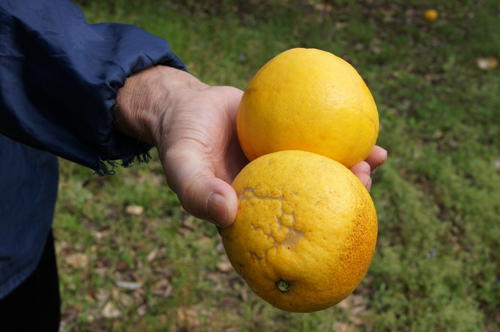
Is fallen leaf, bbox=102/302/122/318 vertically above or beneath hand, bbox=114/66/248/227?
beneath

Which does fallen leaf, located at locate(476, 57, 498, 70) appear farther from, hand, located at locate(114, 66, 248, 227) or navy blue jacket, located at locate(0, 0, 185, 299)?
navy blue jacket, located at locate(0, 0, 185, 299)

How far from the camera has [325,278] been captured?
4.59ft

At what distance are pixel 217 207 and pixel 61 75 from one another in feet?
3.28

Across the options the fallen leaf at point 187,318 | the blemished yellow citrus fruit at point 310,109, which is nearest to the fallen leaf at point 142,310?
the fallen leaf at point 187,318

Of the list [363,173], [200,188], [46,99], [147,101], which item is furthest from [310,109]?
[46,99]

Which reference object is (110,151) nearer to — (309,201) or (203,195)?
(203,195)

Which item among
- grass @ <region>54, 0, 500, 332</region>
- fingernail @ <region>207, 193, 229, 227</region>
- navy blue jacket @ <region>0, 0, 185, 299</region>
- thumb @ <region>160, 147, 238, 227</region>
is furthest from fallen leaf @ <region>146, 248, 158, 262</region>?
fingernail @ <region>207, 193, 229, 227</region>

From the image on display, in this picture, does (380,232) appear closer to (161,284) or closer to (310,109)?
(161,284)

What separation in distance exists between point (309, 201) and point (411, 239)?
2780 mm

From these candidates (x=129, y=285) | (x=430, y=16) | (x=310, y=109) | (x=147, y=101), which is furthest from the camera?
(x=430, y=16)

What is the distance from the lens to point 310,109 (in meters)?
1.60

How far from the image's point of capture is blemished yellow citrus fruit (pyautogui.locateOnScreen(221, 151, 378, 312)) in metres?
1.38

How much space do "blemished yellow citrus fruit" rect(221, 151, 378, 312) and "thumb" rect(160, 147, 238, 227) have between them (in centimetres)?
8

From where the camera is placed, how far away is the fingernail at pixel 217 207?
1387mm
